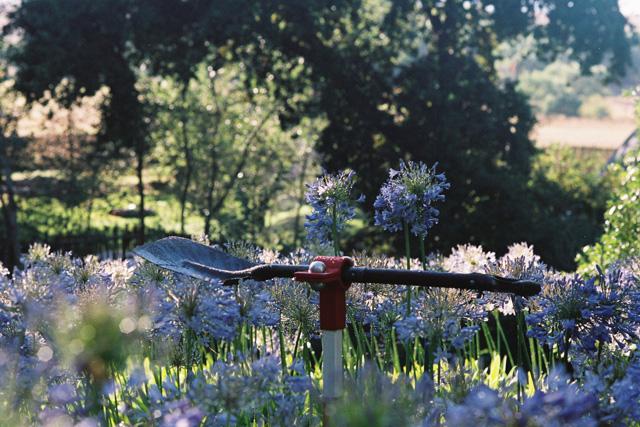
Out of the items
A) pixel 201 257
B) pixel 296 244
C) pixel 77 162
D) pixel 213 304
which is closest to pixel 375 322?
pixel 201 257

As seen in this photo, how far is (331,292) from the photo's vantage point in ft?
7.81

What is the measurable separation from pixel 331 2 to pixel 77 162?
569 cm

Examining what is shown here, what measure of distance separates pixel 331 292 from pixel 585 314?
2.81ft

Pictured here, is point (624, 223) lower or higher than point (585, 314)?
higher

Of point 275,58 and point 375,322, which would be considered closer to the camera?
point 375,322

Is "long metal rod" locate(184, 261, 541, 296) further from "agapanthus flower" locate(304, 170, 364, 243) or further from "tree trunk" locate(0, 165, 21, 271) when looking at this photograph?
"tree trunk" locate(0, 165, 21, 271)

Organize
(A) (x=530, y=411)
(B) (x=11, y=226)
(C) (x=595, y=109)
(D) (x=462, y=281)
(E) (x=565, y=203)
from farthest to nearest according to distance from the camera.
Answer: (C) (x=595, y=109) < (E) (x=565, y=203) < (B) (x=11, y=226) < (D) (x=462, y=281) < (A) (x=530, y=411)

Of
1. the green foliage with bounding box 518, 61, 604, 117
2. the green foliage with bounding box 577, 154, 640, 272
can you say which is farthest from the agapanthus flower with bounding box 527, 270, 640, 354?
the green foliage with bounding box 518, 61, 604, 117

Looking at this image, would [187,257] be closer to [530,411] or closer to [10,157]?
[530,411]

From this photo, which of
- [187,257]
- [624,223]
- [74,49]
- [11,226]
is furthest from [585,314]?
[11,226]

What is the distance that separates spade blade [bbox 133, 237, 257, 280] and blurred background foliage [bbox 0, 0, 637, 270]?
7.95 m

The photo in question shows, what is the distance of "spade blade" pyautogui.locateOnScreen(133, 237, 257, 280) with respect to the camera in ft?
9.70

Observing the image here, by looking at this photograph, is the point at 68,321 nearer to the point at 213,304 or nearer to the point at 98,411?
the point at 98,411

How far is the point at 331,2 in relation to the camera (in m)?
11.6
